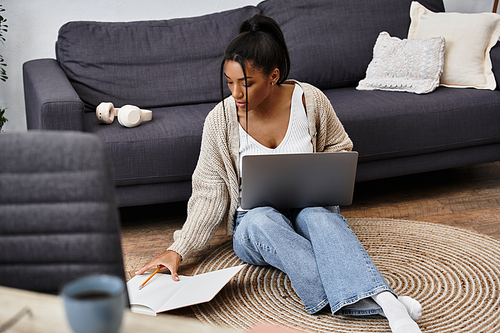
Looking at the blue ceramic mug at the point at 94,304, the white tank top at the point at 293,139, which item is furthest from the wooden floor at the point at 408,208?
the blue ceramic mug at the point at 94,304

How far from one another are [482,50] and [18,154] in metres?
2.34

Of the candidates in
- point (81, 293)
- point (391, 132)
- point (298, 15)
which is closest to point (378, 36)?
point (298, 15)

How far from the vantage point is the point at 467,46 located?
7.91 ft

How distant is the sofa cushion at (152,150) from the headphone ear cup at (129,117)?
0.9 inches

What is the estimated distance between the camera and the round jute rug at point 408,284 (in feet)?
4.53

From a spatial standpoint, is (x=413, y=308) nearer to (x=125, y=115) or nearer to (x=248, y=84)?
(x=248, y=84)

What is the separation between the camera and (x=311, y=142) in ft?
5.41

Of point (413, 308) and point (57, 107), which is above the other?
point (57, 107)

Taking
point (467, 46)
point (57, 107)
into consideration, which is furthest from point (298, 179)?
point (467, 46)

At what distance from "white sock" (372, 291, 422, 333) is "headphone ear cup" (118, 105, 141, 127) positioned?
1.14 metres

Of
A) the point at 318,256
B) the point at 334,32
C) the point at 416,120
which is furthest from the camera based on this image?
the point at 334,32

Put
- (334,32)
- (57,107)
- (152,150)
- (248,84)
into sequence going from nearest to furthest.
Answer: (248,84), (57,107), (152,150), (334,32)

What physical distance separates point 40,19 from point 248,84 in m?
1.61

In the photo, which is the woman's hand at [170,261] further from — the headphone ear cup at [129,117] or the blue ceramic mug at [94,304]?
the blue ceramic mug at [94,304]
